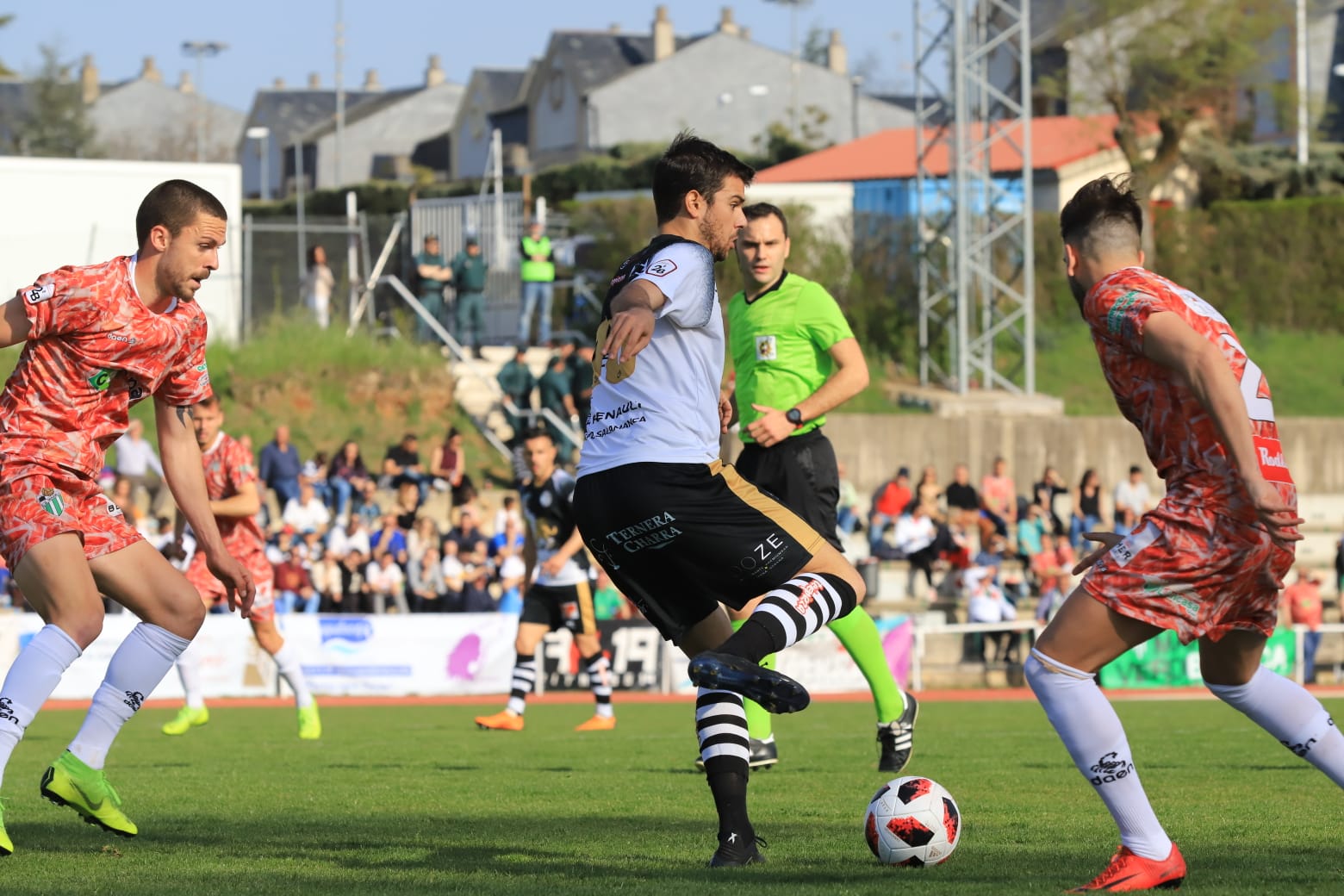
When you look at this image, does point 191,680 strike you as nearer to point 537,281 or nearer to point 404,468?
point 404,468

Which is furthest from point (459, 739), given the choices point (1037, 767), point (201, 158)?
point (201, 158)

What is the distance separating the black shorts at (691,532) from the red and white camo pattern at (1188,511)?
1038 mm

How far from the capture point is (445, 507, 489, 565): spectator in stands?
22.6m

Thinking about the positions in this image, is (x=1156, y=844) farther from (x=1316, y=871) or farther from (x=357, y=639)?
(x=357, y=639)

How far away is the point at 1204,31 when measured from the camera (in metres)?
43.9

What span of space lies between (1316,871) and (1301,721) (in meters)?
0.46

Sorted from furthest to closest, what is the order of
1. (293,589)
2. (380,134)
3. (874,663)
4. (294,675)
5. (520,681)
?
1. (380,134)
2. (293,589)
3. (520,681)
4. (294,675)
5. (874,663)

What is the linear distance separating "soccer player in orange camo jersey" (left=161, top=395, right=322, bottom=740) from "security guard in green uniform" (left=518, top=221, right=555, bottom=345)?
1789 centimetres

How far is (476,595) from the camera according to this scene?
22141 mm

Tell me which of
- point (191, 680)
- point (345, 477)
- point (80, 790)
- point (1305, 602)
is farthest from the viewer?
point (345, 477)

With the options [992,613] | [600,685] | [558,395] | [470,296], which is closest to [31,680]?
[600,685]

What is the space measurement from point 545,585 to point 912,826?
27.0 ft

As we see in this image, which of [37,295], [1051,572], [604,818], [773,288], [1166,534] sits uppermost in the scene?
[773,288]

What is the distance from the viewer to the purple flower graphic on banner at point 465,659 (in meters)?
21.0
